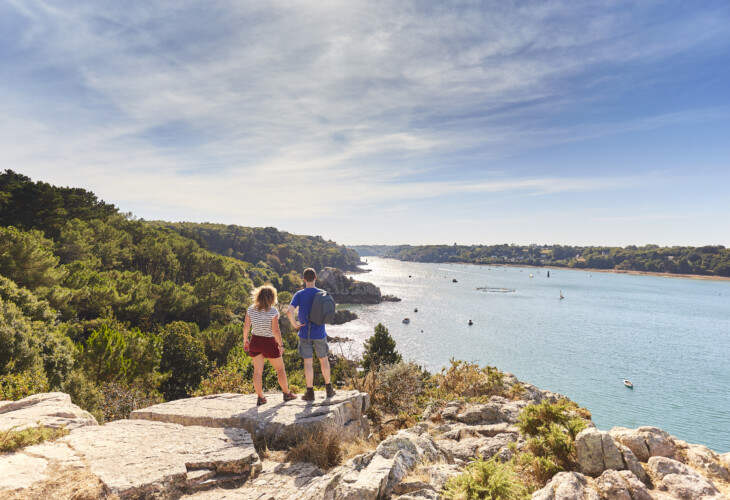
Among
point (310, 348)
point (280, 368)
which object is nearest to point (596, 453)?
point (310, 348)

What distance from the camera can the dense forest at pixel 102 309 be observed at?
16.1 metres

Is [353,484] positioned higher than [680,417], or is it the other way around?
[353,484]

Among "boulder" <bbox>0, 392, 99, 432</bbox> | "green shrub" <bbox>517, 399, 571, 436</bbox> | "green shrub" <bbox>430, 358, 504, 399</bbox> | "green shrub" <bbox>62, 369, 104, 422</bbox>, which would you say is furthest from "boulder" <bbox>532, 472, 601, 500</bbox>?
"green shrub" <bbox>62, 369, 104, 422</bbox>

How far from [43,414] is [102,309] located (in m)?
32.0

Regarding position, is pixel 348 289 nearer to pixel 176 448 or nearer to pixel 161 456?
pixel 176 448

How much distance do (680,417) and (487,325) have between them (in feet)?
127

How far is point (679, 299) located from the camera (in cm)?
10669

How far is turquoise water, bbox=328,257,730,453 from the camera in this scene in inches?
1373

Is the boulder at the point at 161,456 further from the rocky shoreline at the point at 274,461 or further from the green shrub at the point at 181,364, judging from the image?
the green shrub at the point at 181,364

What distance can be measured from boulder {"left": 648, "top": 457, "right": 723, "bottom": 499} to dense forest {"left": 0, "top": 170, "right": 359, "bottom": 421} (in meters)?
13.1

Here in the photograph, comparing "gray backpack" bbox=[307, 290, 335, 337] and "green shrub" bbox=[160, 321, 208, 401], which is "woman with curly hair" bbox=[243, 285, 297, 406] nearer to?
"gray backpack" bbox=[307, 290, 335, 337]

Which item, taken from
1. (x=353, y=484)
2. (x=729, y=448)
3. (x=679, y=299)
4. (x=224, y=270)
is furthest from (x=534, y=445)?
(x=679, y=299)

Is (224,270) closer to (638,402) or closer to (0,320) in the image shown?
(0,320)

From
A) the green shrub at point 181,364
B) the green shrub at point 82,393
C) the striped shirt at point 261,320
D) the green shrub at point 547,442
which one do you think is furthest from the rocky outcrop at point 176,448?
the green shrub at point 181,364
